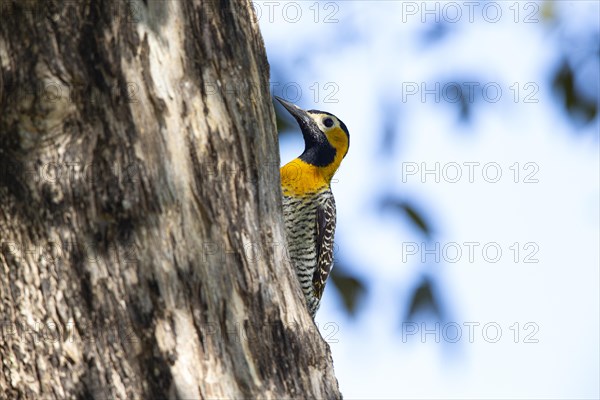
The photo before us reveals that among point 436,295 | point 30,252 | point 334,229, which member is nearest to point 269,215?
point 30,252

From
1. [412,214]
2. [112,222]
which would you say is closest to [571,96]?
[412,214]

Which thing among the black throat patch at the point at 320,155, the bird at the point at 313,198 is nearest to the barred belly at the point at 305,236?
the bird at the point at 313,198

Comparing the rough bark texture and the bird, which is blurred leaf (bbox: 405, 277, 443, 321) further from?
the rough bark texture

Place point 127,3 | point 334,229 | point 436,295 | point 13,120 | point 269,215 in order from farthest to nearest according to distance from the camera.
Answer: point 334,229, point 436,295, point 269,215, point 127,3, point 13,120

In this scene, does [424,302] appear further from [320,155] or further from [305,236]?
[320,155]

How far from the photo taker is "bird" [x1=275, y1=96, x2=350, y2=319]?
5434 millimetres

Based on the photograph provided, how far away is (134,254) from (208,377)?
38cm

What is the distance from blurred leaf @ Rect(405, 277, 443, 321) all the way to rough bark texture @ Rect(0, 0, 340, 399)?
220 cm

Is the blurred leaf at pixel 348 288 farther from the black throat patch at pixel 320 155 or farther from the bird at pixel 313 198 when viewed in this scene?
Answer: the black throat patch at pixel 320 155

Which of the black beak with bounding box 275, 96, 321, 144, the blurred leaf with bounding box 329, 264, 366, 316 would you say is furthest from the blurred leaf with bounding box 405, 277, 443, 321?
the black beak with bounding box 275, 96, 321, 144

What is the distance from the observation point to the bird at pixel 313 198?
5.43m

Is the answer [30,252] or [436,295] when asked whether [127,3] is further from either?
[436,295]

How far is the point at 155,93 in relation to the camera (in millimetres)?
2330

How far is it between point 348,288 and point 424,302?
1.34ft
